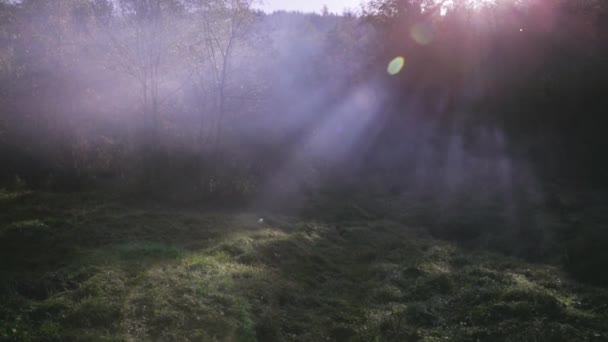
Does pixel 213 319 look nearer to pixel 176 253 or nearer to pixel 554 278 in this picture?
pixel 176 253

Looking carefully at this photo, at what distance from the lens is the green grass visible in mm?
5613

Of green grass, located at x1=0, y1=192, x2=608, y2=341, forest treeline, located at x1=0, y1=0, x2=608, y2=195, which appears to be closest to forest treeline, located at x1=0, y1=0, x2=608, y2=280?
forest treeline, located at x1=0, y1=0, x2=608, y2=195

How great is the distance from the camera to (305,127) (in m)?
23.9

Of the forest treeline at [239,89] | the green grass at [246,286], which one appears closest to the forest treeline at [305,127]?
the forest treeline at [239,89]

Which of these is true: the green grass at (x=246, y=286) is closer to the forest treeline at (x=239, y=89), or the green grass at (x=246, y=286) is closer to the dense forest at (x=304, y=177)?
the dense forest at (x=304, y=177)

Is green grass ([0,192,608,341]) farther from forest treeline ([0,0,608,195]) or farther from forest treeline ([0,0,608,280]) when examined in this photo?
forest treeline ([0,0,608,195])

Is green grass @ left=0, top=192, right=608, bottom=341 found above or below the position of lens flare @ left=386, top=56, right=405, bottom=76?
below

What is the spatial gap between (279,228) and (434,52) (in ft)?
44.3

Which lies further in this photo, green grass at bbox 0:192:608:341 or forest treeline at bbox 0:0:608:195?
forest treeline at bbox 0:0:608:195

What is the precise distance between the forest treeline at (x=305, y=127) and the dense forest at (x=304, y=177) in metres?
0.09

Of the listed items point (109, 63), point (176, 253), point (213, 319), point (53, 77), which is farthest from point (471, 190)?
point (53, 77)

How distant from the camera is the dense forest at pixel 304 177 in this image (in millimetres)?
6316

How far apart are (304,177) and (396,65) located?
887 centimetres

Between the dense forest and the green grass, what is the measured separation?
45 millimetres
